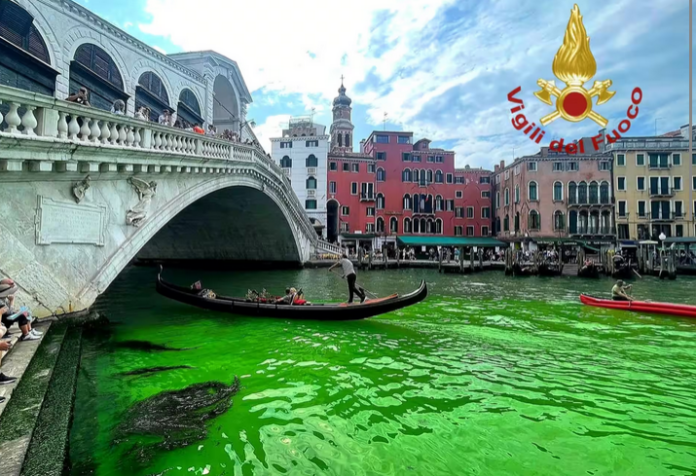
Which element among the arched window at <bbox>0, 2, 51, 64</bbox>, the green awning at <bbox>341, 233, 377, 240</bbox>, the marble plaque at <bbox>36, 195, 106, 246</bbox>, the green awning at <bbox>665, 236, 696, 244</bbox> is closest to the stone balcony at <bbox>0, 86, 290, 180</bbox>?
the marble plaque at <bbox>36, 195, 106, 246</bbox>

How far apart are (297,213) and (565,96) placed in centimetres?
1335

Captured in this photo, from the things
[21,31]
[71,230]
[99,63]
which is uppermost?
[99,63]

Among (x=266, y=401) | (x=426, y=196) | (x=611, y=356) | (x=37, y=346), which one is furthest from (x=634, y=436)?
(x=426, y=196)

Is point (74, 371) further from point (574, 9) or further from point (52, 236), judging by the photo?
point (574, 9)

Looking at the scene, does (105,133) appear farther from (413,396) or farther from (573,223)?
(573,223)

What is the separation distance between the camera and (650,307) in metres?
9.35

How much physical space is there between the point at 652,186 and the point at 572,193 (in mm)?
→ 5221

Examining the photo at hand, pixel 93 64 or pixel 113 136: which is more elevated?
pixel 93 64

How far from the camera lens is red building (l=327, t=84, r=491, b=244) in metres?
32.5

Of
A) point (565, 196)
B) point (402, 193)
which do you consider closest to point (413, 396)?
point (402, 193)

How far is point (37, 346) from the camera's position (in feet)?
15.1

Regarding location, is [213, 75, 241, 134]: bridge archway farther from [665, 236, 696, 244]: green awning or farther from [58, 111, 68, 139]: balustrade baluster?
[665, 236, 696, 244]: green awning

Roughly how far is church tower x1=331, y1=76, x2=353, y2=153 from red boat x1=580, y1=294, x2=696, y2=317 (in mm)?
30114

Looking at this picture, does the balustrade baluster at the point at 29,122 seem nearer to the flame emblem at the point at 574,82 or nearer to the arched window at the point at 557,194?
the flame emblem at the point at 574,82
